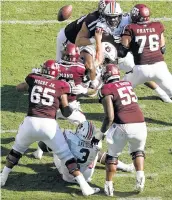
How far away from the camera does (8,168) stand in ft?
29.5

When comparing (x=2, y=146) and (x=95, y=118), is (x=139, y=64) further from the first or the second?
(x=2, y=146)

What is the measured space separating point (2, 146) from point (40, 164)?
64cm

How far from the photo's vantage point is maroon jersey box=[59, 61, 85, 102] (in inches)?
373

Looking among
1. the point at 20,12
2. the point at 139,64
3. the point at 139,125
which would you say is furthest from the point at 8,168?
the point at 20,12

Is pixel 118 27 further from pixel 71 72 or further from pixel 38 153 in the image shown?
pixel 38 153

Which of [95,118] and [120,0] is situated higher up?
[120,0]

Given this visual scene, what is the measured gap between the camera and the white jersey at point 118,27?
1056 centimetres

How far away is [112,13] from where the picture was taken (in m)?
10.3

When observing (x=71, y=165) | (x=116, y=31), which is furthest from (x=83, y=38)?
(x=71, y=165)

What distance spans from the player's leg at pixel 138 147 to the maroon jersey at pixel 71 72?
45.4 inches

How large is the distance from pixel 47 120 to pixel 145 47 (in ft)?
6.71

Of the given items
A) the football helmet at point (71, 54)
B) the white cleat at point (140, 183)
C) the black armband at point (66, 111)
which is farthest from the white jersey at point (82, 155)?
the football helmet at point (71, 54)

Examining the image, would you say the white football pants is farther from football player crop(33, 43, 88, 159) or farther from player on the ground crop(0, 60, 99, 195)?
football player crop(33, 43, 88, 159)

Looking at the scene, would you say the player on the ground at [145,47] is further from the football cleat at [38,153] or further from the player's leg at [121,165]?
the football cleat at [38,153]
